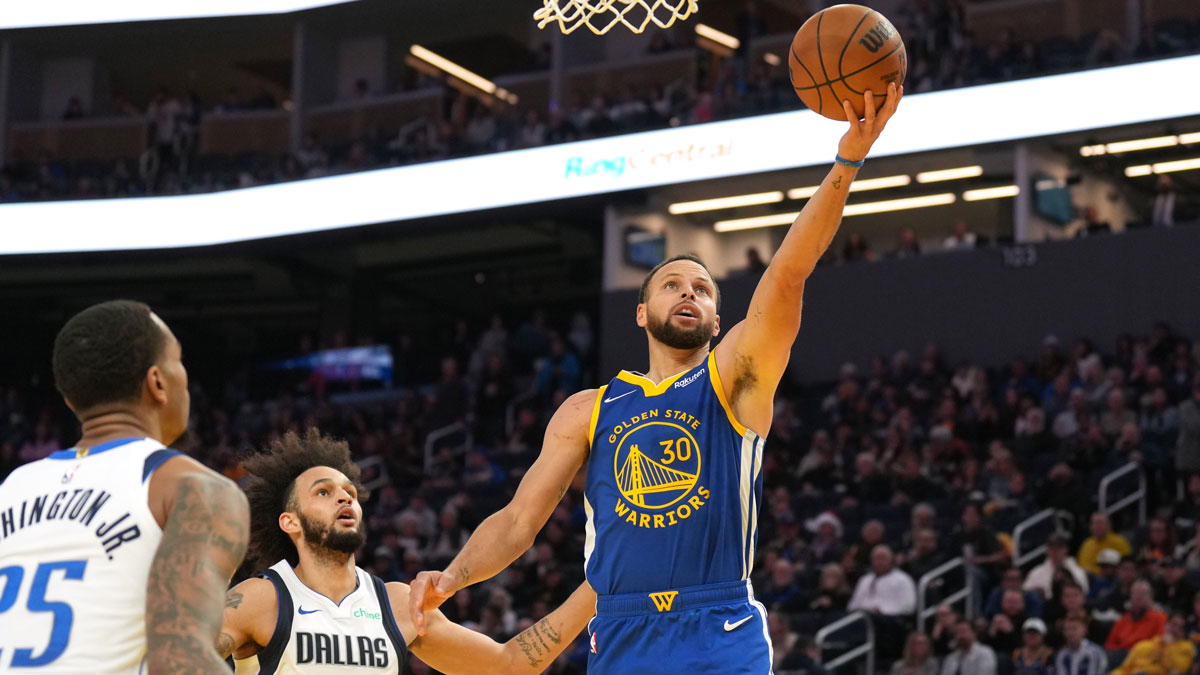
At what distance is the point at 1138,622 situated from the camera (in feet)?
36.4

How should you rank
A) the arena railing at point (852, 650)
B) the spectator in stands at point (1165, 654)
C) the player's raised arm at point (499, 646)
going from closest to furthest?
1. the player's raised arm at point (499, 646)
2. the spectator in stands at point (1165, 654)
3. the arena railing at point (852, 650)

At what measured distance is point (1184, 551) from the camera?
39.8 ft

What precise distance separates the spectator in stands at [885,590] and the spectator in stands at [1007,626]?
954 millimetres

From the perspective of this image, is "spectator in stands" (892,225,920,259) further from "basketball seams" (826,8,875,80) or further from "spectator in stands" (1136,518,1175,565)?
"basketball seams" (826,8,875,80)

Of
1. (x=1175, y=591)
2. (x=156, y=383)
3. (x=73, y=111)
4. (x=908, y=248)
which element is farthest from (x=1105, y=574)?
(x=73, y=111)

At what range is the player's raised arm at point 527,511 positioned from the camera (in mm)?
5062

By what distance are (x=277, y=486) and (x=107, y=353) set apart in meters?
2.82

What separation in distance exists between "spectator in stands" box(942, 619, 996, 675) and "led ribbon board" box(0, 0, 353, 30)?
63.1ft

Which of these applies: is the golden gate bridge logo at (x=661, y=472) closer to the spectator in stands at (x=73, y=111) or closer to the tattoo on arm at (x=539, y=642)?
the tattoo on arm at (x=539, y=642)

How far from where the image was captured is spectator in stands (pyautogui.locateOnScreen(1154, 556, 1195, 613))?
37.2ft

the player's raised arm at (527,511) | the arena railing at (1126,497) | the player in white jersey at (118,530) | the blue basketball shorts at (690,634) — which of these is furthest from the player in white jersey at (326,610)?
the arena railing at (1126,497)

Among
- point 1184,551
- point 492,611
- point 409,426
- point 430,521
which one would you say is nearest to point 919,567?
point 1184,551

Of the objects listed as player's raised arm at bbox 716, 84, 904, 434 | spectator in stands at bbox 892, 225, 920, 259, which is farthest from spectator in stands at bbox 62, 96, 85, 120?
player's raised arm at bbox 716, 84, 904, 434

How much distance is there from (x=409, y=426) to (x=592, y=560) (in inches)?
688
